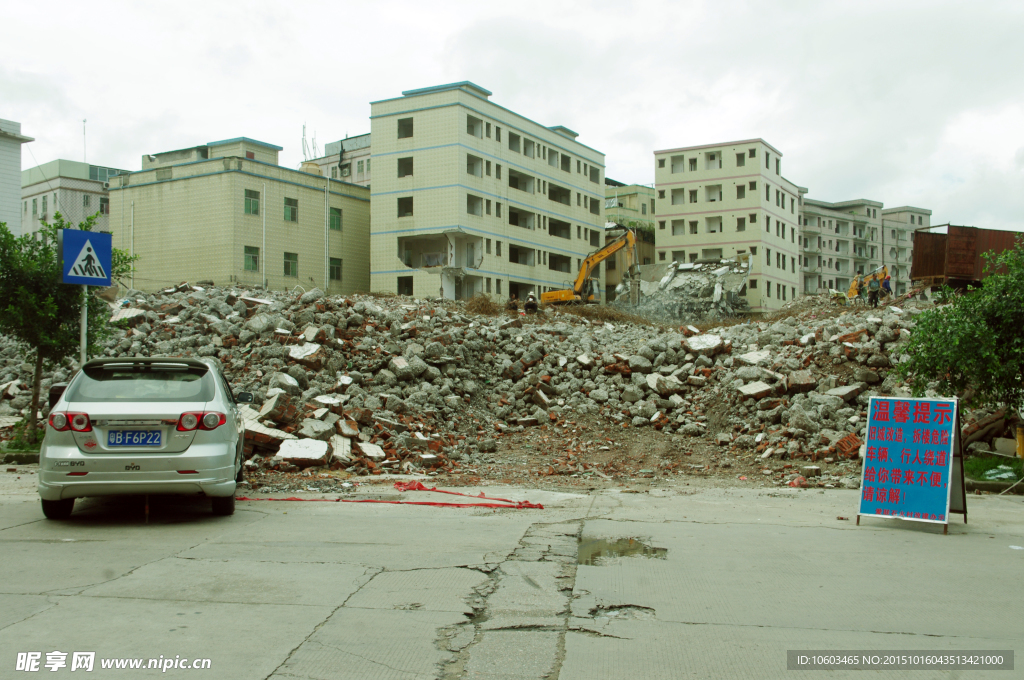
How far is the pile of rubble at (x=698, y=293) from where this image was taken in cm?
4562

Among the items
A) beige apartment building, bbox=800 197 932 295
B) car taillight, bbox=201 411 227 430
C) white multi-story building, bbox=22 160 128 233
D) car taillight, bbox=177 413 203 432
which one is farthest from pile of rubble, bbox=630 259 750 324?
white multi-story building, bbox=22 160 128 233

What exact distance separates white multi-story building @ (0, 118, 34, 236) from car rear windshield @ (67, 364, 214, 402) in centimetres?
3895

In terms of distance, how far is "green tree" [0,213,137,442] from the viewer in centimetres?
1184

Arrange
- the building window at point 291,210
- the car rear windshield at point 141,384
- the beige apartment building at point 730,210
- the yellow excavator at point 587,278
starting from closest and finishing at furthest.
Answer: the car rear windshield at point 141,384 → the yellow excavator at point 587,278 → the building window at point 291,210 → the beige apartment building at point 730,210

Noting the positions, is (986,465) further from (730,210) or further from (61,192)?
(61,192)

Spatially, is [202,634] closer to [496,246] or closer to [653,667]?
[653,667]

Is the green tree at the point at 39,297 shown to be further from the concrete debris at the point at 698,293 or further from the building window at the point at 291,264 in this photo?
the concrete debris at the point at 698,293

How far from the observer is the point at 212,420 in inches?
302

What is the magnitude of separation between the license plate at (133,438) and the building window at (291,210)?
41.5 meters

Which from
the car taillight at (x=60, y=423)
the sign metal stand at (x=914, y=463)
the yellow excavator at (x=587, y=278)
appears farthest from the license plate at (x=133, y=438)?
the yellow excavator at (x=587, y=278)

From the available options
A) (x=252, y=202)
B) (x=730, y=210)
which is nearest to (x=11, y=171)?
(x=252, y=202)

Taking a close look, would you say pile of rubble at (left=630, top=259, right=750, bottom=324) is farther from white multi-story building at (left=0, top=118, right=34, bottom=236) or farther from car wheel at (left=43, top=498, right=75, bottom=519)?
car wheel at (left=43, top=498, right=75, bottom=519)

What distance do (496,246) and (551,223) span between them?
9.63 m

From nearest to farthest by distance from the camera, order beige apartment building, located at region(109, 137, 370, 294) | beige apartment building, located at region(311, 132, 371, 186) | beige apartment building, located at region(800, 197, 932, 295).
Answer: beige apartment building, located at region(109, 137, 370, 294) < beige apartment building, located at region(311, 132, 371, 186) < beige apartment building, located at region(800, 197, 932, 295)
